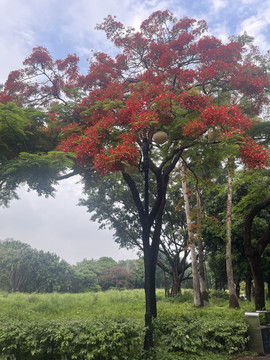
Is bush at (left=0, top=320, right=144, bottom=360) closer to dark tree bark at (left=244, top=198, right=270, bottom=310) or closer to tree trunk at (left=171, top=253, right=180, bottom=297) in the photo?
dark tree bark at (left=244, top=198, right=270, bottom=310)

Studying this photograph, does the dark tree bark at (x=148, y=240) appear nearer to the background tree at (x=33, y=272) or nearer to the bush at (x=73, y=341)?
the bush at (x=73, y=341)

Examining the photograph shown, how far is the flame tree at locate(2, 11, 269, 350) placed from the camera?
7.48 metres

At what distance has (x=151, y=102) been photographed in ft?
25.4

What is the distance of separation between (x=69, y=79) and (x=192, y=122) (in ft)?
20.0

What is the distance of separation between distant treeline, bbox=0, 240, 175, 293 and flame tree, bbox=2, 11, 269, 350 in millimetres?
43643

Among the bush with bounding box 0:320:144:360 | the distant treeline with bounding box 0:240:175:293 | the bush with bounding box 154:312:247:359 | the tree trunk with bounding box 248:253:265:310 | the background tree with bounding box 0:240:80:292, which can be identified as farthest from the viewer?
the distant treeline with bounding box 0:240:175:293

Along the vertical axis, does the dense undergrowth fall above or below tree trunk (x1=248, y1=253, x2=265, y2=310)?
below

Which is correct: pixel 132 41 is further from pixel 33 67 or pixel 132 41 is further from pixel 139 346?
pixel 139 346

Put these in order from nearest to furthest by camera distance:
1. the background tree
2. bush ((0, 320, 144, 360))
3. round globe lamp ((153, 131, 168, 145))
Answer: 1. bush ((0, 320, 144, 360))
2. round globe lamp ((153, 131, 168, 145))
3. the background tree

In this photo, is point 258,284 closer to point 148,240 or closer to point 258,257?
point 258,257

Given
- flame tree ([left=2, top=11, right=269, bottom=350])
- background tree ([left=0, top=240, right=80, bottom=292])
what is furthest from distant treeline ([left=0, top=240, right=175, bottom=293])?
flame tree ([left=2, top=11, right=269, bottom=350])

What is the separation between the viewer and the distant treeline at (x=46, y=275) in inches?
1853

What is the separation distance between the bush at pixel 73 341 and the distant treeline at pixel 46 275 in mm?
44063

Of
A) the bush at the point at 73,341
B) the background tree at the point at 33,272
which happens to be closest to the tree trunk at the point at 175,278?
the bush at the point at 73,341
